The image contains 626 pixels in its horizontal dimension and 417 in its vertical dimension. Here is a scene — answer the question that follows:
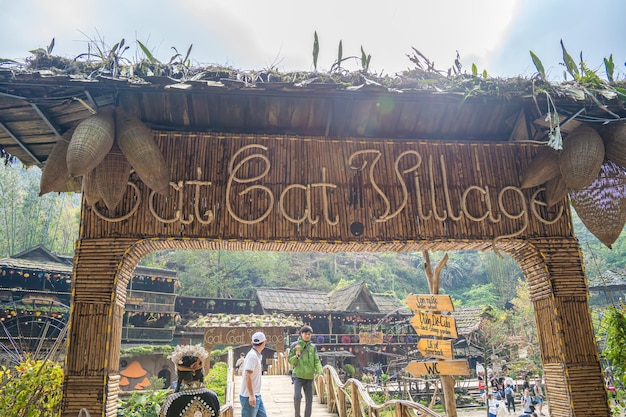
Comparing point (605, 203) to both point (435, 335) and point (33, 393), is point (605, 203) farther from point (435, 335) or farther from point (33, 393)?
point (33, 393)

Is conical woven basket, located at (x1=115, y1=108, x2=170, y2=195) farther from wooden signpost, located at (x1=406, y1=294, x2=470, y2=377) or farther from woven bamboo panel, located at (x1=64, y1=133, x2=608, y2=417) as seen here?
wooden signpost, located at (x1=406, y1=294, x2=470, y2=377)

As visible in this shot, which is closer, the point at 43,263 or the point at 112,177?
the point at 112,177

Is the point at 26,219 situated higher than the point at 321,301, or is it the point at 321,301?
the point at 26,219

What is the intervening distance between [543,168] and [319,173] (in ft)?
7.56

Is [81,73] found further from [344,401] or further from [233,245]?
[344,401]

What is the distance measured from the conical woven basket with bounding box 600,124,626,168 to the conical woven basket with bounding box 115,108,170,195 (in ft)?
14.2

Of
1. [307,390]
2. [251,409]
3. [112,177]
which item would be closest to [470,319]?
[307,390]

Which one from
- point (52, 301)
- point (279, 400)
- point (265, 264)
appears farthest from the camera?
point (265, 264)

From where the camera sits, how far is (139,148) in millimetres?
3895

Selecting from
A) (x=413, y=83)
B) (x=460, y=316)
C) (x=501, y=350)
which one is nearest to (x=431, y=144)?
(x=413, y=83)

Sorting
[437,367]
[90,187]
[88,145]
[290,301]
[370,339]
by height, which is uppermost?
[290,301]

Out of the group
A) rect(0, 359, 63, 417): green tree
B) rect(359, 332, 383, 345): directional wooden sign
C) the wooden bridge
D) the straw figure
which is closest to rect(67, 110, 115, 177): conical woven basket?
the straw figure

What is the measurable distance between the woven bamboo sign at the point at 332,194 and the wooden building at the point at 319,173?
0.6 inches

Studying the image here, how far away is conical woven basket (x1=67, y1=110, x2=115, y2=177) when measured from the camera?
3.58 meters
